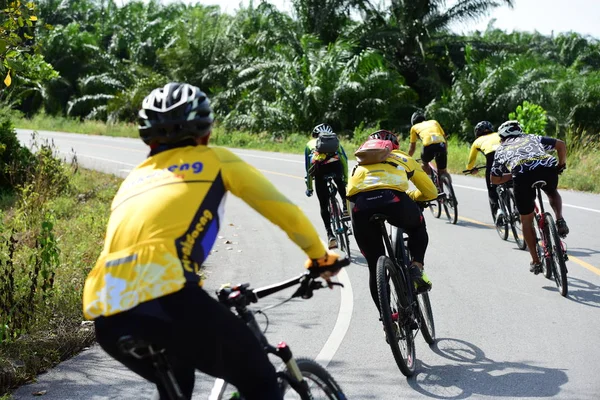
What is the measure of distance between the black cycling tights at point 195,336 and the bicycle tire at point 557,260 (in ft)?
19.5

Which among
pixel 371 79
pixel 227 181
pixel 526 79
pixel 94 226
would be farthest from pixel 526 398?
pixel 371 79

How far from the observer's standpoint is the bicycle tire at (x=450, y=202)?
13.5m

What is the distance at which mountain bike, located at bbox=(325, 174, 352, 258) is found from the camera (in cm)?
1118

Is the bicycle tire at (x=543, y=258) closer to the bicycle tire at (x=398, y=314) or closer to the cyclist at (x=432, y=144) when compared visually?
the bicycle tire at (x=398, y=314)

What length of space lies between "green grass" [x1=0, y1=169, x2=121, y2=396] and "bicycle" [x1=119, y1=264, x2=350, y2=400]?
3.25 meters

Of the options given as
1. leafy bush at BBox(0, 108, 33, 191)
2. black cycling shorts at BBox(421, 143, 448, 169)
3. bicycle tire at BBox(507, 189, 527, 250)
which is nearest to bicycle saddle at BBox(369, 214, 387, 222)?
bicycle tire at BBox(507, 189, 527, 250)

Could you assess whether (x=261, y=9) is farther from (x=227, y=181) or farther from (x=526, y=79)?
(x=227, y=181)

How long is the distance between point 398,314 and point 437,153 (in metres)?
8.37

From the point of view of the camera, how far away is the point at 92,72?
153 ft

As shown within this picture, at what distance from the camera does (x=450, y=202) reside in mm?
13594

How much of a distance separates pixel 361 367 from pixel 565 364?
5.29 feet

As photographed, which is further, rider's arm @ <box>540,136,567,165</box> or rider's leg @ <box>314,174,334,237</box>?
rider's leg @ <box>314,174,334,237</box>

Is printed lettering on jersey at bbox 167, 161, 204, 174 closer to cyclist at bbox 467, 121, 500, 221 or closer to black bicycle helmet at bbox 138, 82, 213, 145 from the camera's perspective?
black bicycle helmet at bbox 138, 82, 213, 145

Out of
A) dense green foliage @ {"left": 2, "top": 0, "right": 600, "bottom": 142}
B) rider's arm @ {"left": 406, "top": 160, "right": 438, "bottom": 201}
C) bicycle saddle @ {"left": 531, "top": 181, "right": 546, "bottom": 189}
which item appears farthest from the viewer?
dense green foliage @ {"left": 2, "top": 0, "right": 600, "bottom": 142}
